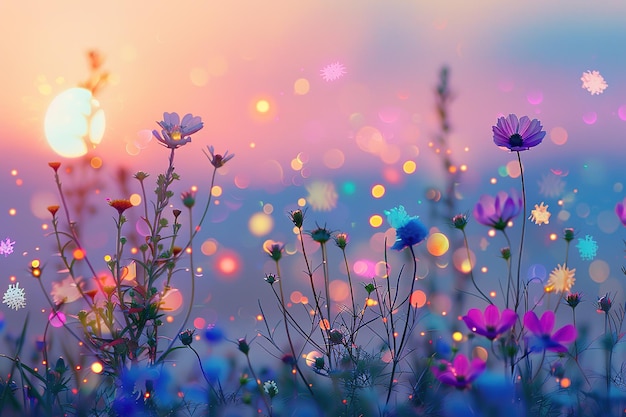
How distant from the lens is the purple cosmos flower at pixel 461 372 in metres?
1.86

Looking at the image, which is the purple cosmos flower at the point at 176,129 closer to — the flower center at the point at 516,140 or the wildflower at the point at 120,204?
the wildflower at the point at 120,204

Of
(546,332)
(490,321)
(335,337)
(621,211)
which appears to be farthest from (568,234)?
(335,337)

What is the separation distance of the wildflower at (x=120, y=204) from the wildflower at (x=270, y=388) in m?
0.68

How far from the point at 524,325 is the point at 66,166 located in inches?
69.5

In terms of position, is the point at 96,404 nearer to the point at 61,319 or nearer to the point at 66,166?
the point at 61,319

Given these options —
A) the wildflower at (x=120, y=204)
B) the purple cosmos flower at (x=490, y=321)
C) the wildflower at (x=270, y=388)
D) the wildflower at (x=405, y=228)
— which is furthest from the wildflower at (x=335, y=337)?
the wildflower at (x=120, y=204)

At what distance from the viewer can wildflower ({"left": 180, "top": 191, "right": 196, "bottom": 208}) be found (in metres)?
2.23

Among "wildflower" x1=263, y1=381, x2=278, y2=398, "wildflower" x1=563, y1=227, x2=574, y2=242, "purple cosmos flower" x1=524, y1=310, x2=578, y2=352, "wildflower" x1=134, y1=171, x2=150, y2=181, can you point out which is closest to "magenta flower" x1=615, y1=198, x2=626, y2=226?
"wildflower" x1=563, y1=227, x2=574, y2=242

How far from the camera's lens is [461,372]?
6.19ft

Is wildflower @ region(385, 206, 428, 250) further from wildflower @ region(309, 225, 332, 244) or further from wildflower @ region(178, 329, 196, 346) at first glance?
wildflower @ region(178, 329, 196, 346)

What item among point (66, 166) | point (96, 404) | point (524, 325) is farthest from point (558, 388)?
point (66, 166)

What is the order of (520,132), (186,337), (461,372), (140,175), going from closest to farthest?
(461,372) < (520,132) < (186,337) < (140,175)

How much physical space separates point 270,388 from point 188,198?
0.61m

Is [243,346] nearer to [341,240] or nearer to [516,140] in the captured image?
[341,240]
